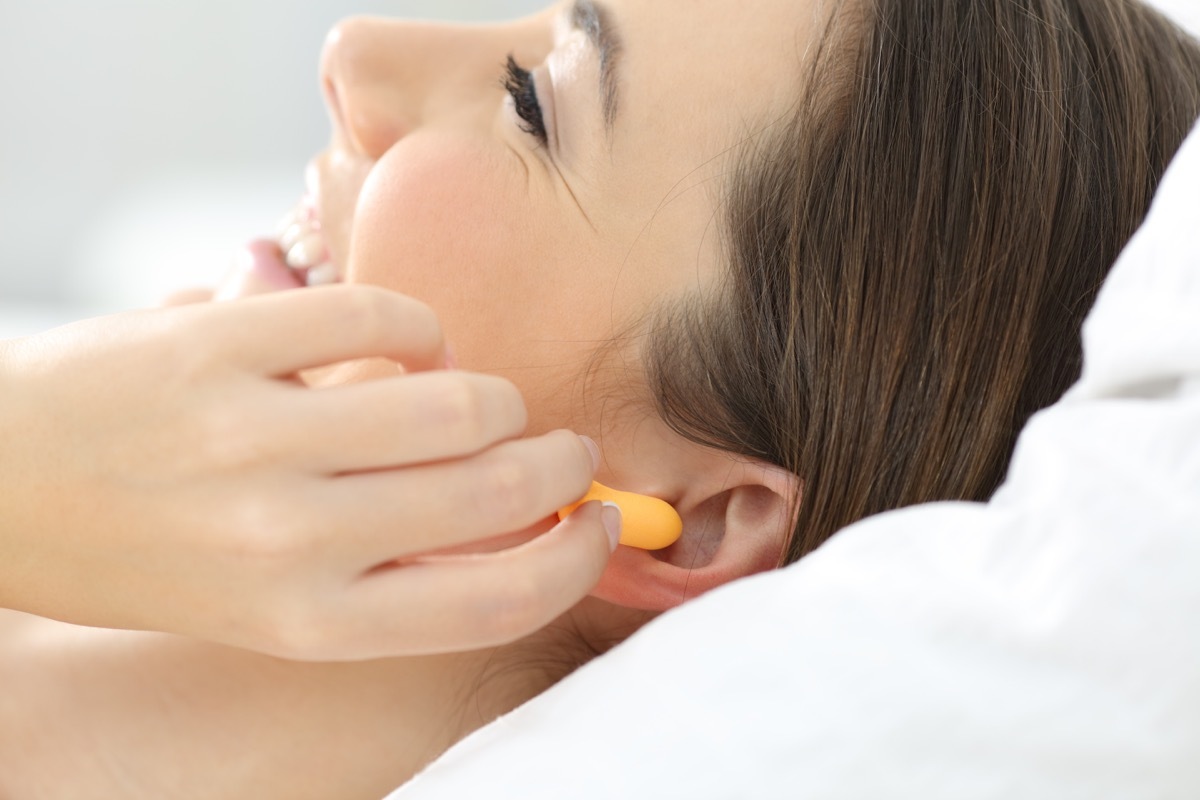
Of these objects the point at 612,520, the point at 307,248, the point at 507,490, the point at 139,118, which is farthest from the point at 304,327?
the point at 139,118

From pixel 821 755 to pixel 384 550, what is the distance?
0.27 metres

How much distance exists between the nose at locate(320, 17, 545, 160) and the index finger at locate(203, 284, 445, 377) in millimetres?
385

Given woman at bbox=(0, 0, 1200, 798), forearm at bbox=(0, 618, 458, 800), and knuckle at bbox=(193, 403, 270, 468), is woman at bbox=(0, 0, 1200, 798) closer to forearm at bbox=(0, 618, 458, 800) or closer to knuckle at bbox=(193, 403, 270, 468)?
forearm at bbox=(0, 618, 458, 800)

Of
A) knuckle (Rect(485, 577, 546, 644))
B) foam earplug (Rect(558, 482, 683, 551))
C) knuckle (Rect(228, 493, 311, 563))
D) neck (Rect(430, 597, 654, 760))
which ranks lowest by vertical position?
neck (Rect(430, 597, 654, 760))

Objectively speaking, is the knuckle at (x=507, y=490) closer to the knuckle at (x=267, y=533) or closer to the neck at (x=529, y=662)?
the knuckle at (x=267, y=533)

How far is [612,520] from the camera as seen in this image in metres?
0.79

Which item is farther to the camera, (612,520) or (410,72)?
(410,72)

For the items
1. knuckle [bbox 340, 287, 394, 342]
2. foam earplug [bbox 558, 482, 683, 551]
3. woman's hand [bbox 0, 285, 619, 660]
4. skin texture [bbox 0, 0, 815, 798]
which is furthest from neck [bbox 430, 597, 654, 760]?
knuckle [bbox 340, 287, 394, 342]

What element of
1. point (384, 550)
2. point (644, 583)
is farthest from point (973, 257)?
point (384, 550)

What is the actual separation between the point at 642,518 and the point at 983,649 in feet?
1.00

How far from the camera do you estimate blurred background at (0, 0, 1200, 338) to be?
2.48 m

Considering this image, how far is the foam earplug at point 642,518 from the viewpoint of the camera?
821 millimetres

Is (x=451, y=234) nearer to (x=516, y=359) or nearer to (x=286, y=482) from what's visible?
(x=516, y=359)

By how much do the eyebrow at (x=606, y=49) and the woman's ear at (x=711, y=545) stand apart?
0.30 m
